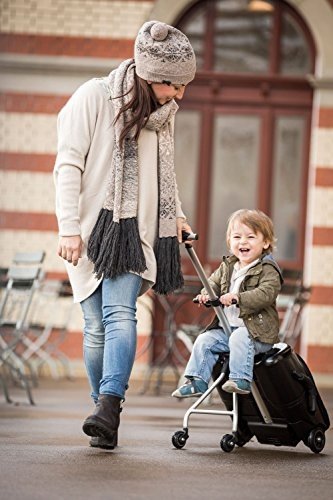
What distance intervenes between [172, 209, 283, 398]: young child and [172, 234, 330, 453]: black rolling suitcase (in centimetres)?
7

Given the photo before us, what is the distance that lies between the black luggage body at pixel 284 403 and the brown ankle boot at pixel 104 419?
71 cm

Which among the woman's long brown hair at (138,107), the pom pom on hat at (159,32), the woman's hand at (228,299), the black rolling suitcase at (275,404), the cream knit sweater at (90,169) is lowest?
the black rolling suitcase at (275,404)

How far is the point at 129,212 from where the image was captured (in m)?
5.68

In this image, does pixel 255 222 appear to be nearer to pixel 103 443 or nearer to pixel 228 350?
pixel 228 350

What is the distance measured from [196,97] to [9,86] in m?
1.85

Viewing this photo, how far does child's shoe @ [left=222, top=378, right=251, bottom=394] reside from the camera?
5762 millimetres

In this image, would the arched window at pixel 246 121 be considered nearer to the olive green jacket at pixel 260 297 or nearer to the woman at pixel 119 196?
the olive green jacket at pixel 260 297

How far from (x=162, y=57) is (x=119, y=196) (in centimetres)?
62

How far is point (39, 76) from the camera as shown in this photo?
12.9 meters

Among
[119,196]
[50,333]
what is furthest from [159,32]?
[50,333]

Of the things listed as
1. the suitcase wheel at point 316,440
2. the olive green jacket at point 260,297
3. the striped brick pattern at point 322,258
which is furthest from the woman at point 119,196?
the striped brick pattern at point 322,258

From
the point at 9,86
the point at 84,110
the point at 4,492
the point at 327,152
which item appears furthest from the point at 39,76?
the point at 4,492

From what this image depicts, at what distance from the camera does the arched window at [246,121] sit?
43.3 feet

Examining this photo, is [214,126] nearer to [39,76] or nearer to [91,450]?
[39,76]
